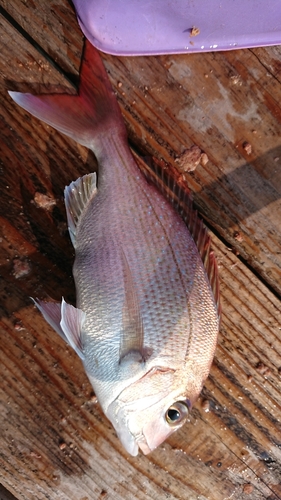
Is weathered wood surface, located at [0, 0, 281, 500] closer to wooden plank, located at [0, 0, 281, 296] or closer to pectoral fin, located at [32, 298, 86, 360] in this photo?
wooden plank, located at [0, 0, 281, 296]

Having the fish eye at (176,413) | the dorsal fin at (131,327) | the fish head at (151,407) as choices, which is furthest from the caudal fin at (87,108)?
the fish eye at (176,413)

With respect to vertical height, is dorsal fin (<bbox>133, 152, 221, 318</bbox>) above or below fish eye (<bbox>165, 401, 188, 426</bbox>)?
above

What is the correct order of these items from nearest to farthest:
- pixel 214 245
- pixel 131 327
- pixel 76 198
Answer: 1. pixel 131 327
2. pixel 76 198
3. pixel 214 245

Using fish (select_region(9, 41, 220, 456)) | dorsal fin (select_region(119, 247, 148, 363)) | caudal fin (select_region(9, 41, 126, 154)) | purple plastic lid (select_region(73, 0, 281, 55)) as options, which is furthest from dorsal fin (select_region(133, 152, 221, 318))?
purple plastic lid (select_region(73, 0, 281, 55))

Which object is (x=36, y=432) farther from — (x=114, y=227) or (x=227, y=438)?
(x=114, y=227)

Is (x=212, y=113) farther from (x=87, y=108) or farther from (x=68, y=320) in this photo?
(x=68, y=320)

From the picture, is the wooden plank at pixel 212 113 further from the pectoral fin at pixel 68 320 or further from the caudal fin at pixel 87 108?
the pectoral fin at pixel 68 320

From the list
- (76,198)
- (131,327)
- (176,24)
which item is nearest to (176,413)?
(131,327)
